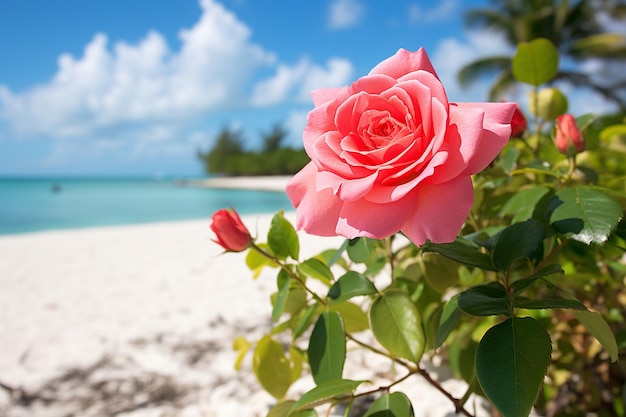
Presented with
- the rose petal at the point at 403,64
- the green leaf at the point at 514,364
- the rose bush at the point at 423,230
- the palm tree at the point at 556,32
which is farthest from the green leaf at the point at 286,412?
the palm tree at the point at 556,32

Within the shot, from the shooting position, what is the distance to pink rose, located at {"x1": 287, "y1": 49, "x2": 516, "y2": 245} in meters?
0.35

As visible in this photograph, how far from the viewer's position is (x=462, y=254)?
0.45m

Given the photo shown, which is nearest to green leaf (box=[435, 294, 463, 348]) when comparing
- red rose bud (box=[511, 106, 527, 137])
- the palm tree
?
red rose bud (box=[511, 106, 527, 137])

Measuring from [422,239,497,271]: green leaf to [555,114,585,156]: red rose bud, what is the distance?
8.4 inches

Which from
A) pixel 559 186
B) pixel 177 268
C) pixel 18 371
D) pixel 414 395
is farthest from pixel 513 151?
pixel 177 268

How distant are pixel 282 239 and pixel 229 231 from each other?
0.07m

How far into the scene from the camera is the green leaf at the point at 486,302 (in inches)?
15.0

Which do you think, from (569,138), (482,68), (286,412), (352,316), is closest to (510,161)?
(569,138)

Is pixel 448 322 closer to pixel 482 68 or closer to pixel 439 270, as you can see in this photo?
pixel 439 270

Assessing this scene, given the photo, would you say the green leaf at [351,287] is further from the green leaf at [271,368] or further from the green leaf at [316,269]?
the green leaf at [271,368]

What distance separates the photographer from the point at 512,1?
51.6 feet

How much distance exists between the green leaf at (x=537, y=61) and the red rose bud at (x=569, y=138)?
193 mm

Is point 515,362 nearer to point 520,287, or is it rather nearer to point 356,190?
point 520,287

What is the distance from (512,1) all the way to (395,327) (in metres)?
17.8
